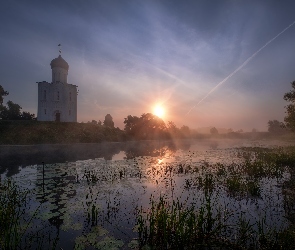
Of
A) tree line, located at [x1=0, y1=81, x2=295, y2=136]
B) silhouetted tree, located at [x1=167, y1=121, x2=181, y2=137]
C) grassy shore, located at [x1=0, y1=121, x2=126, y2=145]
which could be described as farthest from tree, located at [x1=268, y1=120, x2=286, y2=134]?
grassy shore, located at [x1=0, y1=121, x2=126, y2=145]

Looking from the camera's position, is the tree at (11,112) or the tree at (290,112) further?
the tree at (11,112)

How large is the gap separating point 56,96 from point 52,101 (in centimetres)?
206

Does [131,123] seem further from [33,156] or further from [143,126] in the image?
[33,156]

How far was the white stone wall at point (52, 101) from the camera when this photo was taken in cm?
6372

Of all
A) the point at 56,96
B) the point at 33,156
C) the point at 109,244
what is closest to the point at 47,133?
the point at 56,96

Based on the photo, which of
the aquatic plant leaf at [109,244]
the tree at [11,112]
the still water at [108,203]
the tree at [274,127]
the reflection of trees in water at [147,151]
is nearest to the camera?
the aquatic plant leaf at [109,244]

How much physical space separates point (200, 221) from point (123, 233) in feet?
9.55

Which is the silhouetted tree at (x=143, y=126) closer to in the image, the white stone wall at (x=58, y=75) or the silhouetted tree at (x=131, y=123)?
the silhouetted tree at (x=131, y=123)

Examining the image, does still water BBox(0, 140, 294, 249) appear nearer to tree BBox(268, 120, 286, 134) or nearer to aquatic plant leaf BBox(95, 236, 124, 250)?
aquatic plant leaf BBox(95, 236, 124, 250)

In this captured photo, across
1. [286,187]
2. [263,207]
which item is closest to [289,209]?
[263,207]

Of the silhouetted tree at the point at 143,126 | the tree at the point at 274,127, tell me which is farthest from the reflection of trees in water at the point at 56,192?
the tree at the point at 274,127

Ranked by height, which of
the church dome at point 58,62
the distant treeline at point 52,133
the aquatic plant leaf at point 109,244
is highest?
the church dome at point 58,62

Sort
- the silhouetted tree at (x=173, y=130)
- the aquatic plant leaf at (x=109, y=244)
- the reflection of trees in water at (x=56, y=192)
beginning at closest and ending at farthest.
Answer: the aquatic plant leaf at (x=109, y=244), the reflection of trees in water at (x=56, y=192), the silhouetted tree at (x=173, y=130)

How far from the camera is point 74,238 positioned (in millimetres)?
7016
